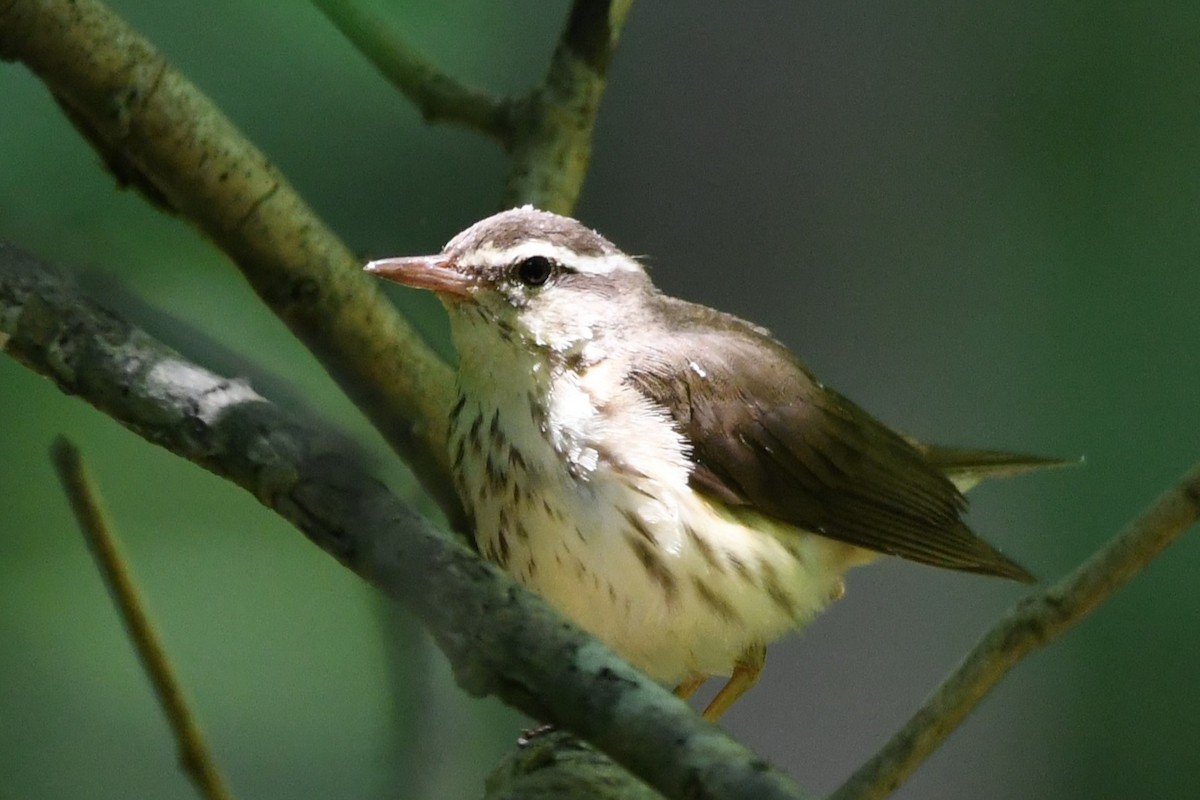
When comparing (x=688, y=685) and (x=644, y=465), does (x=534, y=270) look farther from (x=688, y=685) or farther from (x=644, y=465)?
(x=688, y=685)

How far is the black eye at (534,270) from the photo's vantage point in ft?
6.25

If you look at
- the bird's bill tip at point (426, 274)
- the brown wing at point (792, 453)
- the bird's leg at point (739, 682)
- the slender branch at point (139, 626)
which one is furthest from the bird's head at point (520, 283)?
the bird's leg at point (739, 682)

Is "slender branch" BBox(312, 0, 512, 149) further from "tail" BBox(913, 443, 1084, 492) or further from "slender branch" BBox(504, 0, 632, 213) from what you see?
"tail" BBox(913, 443, 1084, 492)

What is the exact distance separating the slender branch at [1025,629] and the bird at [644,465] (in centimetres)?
52

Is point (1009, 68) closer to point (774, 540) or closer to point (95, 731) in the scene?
point (774, 540)

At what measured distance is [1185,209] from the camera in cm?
307

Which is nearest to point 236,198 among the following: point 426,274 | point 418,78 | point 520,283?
point 426,274

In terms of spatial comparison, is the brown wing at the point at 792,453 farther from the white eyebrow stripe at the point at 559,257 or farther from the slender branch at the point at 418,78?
the slender branch at the point at 418,78

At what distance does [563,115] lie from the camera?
238 cm

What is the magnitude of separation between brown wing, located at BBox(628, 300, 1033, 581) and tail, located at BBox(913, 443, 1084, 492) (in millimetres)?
143

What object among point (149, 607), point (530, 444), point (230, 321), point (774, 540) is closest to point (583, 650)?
point (530, 444)

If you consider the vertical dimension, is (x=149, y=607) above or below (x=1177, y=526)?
below

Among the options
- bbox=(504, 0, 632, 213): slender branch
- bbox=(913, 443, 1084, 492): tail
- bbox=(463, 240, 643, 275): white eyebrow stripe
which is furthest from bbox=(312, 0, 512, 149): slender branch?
bbox=(913, 443, 1084, 492): tail

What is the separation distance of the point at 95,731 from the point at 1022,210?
8.15 ft
